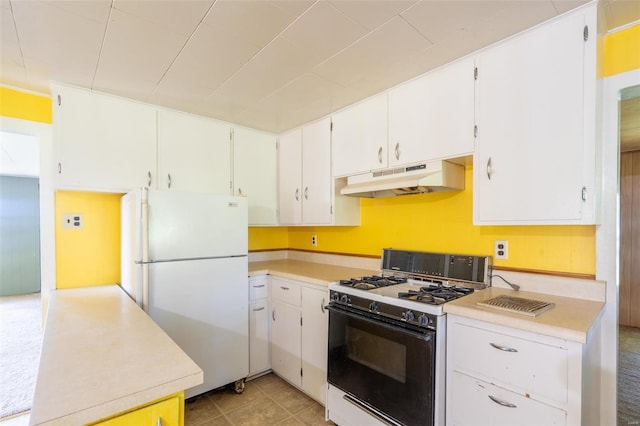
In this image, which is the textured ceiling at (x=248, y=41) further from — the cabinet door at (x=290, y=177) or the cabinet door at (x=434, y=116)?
the cabinet door at (x=290, y=177)

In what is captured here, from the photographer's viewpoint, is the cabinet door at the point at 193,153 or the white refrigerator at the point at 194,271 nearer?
the white refrigerator at the point at 194,271

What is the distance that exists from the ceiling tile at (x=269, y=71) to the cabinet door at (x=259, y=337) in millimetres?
1718

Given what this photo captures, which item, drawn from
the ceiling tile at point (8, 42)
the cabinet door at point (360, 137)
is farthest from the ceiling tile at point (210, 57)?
the cabinet door at point (360, 137)

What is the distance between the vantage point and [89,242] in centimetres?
254

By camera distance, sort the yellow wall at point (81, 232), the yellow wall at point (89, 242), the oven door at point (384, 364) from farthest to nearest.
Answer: the yellow wall at point (89, 242)
the yellow wall at point (81, 232)
the oven door at point (384, 364)

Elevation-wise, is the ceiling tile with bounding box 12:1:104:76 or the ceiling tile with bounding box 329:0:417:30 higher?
the ceiling tile with bounding box 329:0:417:30

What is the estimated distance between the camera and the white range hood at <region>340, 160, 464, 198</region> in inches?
76.6

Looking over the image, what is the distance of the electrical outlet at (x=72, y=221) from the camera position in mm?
2438

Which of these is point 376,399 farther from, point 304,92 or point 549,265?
point 304,92

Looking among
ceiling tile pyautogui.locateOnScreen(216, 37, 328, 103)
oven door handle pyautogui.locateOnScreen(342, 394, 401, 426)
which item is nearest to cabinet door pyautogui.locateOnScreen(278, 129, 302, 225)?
ceiling tile pyautogui.locateOnScreen(216, 37, 328, 103)

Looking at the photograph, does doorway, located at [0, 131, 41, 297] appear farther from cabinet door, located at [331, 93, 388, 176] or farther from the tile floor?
cabinet door, located at [331, 93, 388, 176]

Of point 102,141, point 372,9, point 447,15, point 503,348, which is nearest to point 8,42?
point 102,141

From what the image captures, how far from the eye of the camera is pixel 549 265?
70.8 inches

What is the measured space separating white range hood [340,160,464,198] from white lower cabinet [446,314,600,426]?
0.83 meters
